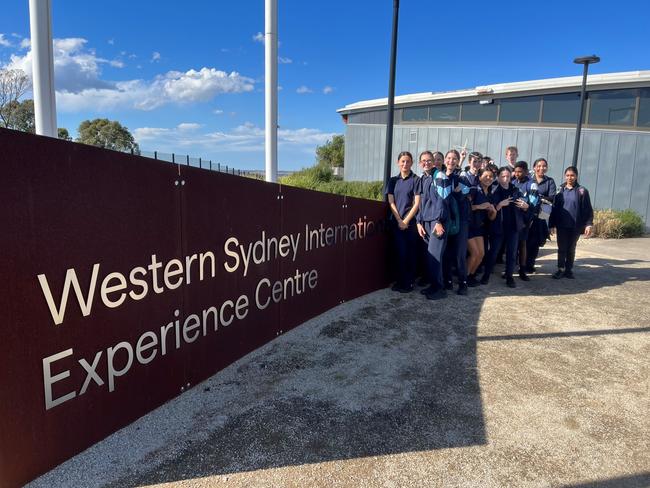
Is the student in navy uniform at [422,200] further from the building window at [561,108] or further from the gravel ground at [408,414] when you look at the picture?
the building window at [561,108]

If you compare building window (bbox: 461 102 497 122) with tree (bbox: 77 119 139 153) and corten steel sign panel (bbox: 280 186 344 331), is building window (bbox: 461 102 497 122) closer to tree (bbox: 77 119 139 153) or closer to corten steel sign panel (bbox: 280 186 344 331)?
corten steel sign panel (bbox: 280 186 344 331)

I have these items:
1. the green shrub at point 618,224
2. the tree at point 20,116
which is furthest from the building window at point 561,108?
the tree at point 20,116

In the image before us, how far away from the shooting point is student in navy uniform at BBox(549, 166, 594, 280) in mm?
7121

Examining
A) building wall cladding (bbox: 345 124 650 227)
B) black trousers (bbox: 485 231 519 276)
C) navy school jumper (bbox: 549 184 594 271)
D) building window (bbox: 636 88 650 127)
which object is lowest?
black trousers (bbox: 485 231 519 276)

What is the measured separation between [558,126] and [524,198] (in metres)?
11.3

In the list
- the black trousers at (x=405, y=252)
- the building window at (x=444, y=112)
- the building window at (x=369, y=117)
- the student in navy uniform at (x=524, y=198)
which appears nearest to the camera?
the black trousers at (x=405, y=252)

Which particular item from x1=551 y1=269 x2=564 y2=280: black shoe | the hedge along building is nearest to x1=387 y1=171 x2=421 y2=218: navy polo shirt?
x1=551 y1=269 x2=564 y2=280: black shoe

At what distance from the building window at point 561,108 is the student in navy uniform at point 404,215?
505 inches

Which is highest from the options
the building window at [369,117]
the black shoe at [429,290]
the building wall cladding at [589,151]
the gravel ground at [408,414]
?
the building window at [369,117]

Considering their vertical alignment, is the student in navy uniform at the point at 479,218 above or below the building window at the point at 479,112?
below

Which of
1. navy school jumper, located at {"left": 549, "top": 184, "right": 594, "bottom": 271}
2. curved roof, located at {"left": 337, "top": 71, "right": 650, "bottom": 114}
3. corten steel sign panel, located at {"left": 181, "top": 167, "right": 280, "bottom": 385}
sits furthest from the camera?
curved roof, located at {"left": 337, "top": 71, "right": 650, "bottom": 114}

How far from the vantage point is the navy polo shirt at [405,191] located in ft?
19.4

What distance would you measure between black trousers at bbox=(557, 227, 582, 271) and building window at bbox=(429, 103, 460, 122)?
43.4 feet

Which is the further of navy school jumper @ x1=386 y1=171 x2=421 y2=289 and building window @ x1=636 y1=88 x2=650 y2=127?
building window @ x1=636 y1=88 x2=650 y2=127
